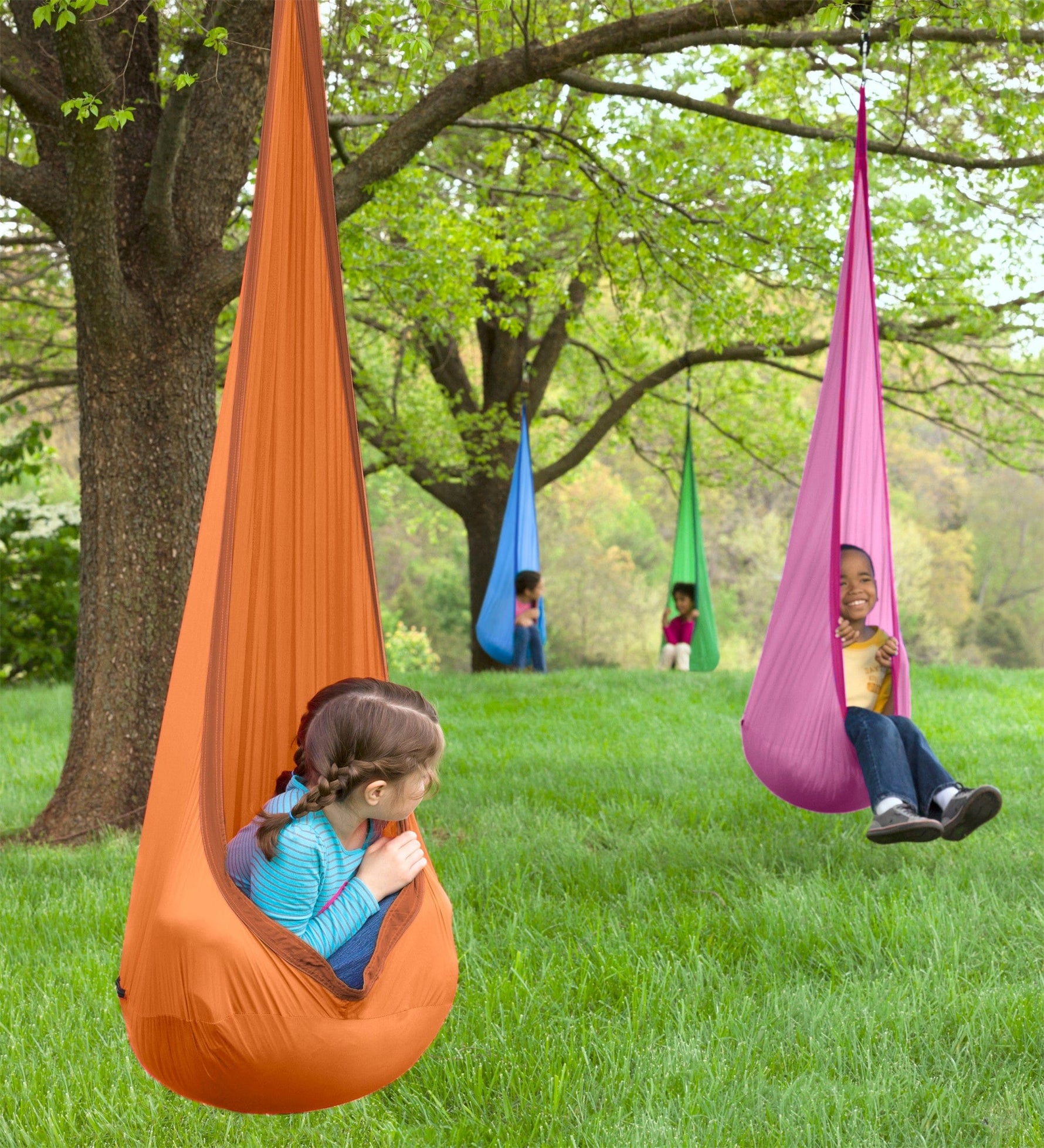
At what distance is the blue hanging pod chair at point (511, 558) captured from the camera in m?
7.23

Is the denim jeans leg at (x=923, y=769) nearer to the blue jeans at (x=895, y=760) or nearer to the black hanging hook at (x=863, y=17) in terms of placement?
the blue jeans at (x=895, y=760)

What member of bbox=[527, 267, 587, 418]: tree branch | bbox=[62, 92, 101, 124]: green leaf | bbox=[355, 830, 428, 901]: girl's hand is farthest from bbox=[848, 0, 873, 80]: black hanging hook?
bbox=[527, 267, 587, 418]: tree branch

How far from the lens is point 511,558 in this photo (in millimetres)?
7219

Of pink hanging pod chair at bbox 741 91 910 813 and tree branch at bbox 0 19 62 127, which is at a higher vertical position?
tree branch at bbox 0 19 62 127

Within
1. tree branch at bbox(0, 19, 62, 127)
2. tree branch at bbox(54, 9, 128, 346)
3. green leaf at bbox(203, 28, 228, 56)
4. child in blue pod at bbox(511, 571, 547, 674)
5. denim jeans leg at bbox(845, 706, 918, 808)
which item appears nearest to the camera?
green leaf at bbox(203, 28, 228, 56)

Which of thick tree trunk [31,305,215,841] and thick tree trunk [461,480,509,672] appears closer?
thick tree trunk [31,305,215,841]

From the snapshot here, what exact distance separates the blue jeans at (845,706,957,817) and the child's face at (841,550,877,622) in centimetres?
35

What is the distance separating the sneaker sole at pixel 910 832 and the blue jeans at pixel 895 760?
4.0 inches

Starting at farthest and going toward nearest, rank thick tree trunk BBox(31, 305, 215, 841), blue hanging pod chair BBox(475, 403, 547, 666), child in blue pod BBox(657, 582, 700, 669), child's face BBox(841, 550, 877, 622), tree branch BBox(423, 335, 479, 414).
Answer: tree branch BBox(423, 335, 479, 414) → child in blue pod BBox(657, 582, 700, 669) → blue hanging pod chair BBox(475, 403, 547, 666) → thick tree trunk BBox(31, 305, 215, 841) → child's face BBox(841, 550, 877, 622)

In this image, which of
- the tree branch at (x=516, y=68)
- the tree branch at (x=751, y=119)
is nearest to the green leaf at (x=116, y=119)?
the tree branch at (x=516, y=68)

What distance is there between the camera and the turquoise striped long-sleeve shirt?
5.59ft

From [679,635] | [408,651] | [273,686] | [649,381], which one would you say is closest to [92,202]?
[273,686]

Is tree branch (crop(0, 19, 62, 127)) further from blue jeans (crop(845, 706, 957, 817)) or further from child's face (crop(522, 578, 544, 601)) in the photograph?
child's face (crop(522, 578, 544, 601))

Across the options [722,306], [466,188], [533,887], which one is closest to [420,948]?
[533,887]
